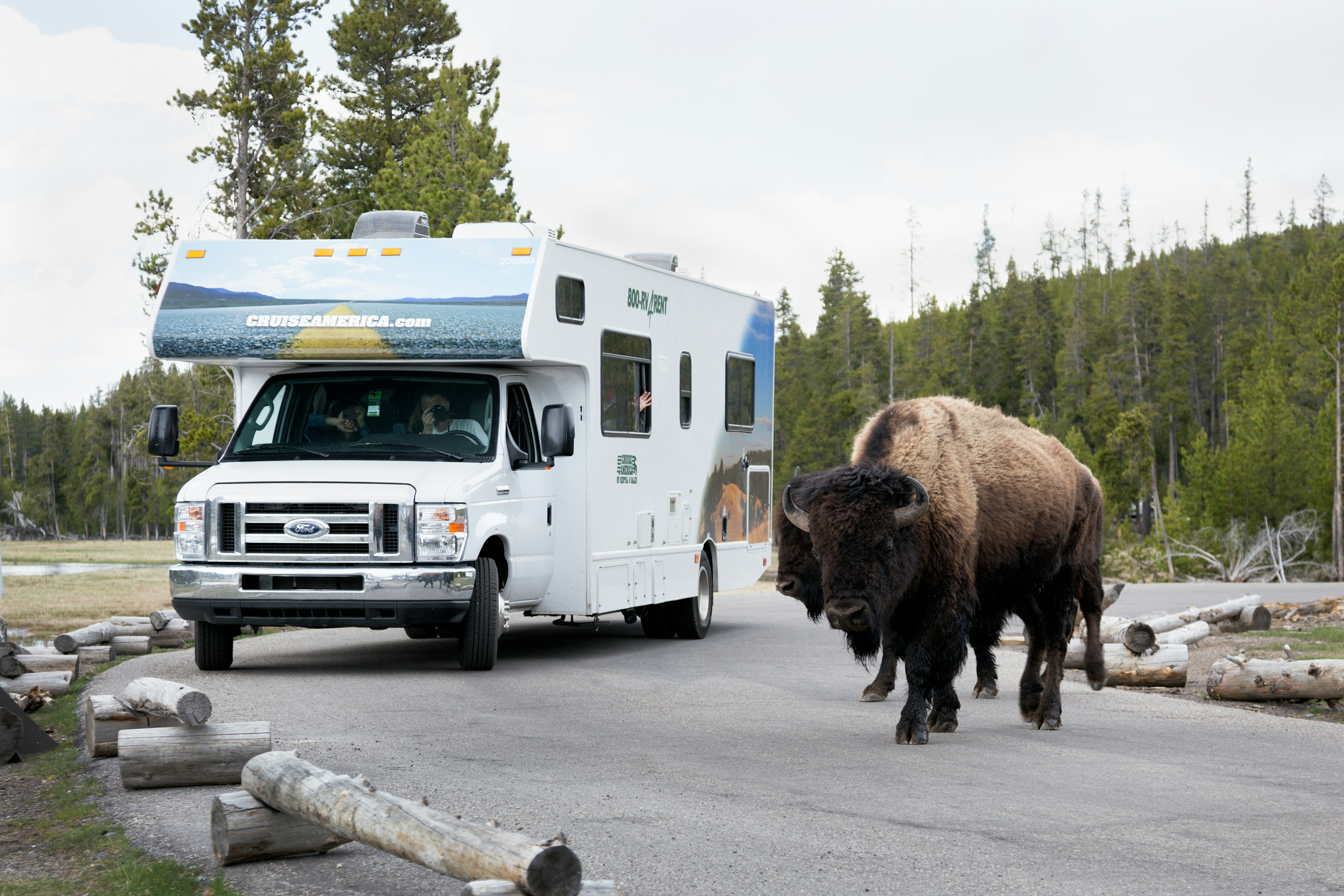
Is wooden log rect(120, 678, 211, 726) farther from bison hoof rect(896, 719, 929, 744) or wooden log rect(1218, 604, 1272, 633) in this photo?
wooden log rect(1218, 604, 1272, 633)

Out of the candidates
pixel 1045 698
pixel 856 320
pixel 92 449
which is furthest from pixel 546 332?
A: pixel 92 449

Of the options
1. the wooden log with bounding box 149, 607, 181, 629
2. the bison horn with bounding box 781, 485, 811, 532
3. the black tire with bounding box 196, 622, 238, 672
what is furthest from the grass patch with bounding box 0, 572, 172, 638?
the bison horn with bounding box 781, 485, 811, 532

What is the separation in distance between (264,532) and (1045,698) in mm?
6404

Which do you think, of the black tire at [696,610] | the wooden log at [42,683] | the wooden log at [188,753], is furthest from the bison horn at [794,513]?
the black tire at [696,610]

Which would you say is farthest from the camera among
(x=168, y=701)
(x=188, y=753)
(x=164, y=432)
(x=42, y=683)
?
(x=164, y=432)

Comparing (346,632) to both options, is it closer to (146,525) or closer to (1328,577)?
(1328,577)

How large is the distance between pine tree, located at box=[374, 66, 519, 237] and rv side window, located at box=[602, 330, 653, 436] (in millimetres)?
16704

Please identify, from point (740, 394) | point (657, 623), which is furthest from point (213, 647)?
point (740, 394)

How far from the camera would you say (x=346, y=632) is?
701 inches

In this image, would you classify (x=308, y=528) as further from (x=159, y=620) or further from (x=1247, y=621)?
(x=1247, y=621)

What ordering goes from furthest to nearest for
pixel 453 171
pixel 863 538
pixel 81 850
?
pixel 453 171 → pixel 863 538 → pixel 81 850

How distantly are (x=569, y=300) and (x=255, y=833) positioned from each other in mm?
8148

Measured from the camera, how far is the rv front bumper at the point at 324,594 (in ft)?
38.3

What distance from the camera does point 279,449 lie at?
12609mm
